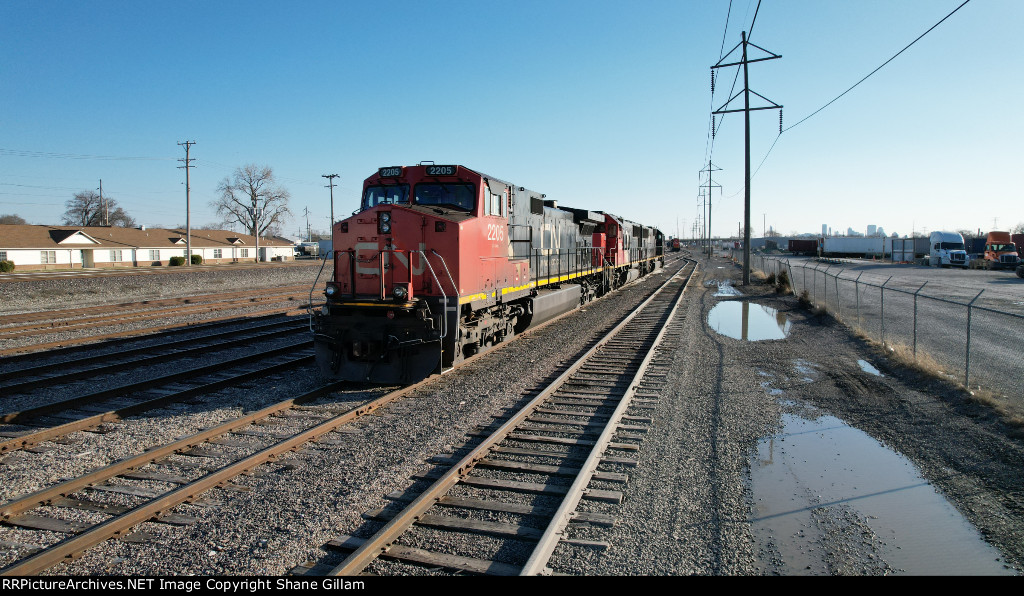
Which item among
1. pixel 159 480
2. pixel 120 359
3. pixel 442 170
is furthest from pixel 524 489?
pixel 120 359

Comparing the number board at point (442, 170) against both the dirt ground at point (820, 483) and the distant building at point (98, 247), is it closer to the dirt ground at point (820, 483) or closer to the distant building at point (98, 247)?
the dirt ground at point (820, 483)

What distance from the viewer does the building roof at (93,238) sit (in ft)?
172

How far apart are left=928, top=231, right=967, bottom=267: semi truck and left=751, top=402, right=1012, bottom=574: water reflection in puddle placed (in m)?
52.8

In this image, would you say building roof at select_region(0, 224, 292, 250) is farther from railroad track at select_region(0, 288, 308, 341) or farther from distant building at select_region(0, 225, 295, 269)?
railroad track at select_region(0, 288, 308, 341)

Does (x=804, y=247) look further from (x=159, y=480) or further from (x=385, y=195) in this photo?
(x=159, y=480)

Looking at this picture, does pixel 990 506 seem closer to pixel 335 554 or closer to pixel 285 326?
pixel 335 554

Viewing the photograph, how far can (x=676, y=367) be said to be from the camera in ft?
35.2

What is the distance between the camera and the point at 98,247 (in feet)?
189

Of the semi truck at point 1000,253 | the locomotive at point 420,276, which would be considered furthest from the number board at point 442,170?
the semi truck at point 1000,253

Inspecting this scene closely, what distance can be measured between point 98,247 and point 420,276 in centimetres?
6440

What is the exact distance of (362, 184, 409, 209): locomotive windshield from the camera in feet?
33.2

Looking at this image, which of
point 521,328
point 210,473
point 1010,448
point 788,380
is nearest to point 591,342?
point 521,328

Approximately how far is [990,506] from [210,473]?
739cm
